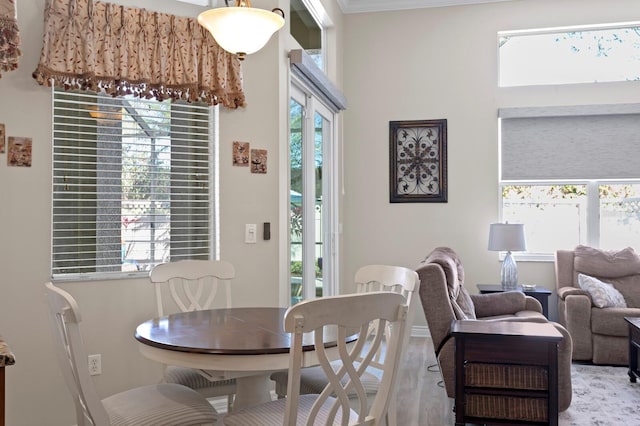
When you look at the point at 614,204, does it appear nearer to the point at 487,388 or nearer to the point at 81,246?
the point at 487,388

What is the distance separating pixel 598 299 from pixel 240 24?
373 cm

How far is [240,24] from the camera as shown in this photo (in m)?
2.48

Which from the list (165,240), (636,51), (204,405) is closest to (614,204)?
(636,51)

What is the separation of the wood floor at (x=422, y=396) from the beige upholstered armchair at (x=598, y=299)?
1208 millimetres

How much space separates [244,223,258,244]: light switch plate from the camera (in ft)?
11.8

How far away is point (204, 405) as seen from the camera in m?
2.18

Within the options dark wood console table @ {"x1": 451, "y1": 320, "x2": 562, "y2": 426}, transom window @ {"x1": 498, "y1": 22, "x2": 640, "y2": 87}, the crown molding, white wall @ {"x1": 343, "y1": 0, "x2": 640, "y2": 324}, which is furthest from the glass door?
transom window @ {"x1": 498, "y1": 22, "x2": 640, "y2": 87}

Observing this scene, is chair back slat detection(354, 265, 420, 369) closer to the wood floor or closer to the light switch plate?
the wood floor

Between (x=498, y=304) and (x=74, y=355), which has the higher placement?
(x=74, y=355)

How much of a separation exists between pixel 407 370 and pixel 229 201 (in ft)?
6.49

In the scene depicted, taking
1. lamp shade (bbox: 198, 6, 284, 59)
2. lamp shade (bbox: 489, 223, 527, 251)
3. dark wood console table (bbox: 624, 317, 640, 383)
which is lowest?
dark wood console table (bbox: 624, 317, 640, 383)

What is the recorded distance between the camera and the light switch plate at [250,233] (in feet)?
11.8

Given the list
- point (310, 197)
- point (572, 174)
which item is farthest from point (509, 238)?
point (310, 197)

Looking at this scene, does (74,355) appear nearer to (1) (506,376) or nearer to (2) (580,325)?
(1) (506,376)
